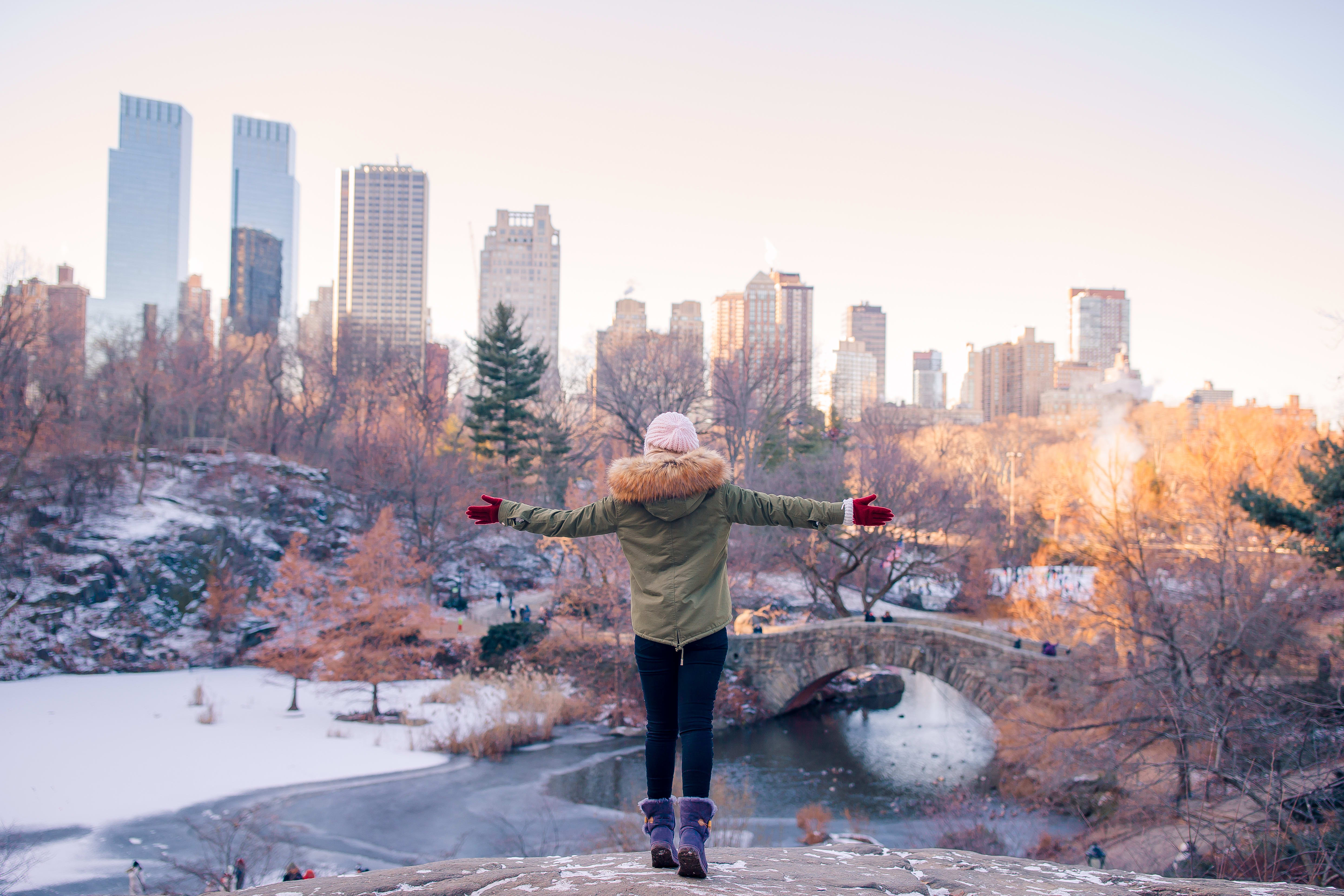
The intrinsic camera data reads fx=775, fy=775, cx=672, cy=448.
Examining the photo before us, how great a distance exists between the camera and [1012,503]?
4069cm

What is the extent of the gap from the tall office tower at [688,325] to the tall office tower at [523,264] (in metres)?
32.1

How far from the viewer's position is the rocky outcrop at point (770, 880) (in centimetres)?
306

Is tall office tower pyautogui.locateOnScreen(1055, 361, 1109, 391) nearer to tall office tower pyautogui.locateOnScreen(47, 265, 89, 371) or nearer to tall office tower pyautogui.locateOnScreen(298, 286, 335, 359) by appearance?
tall office tower pyautogui.locateOnScreen(298, 286, 335, 359)

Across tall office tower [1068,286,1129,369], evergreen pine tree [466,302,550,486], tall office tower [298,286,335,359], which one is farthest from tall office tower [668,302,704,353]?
tall office tower [1068,286,1129,369]

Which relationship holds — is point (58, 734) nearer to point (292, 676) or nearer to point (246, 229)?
point (292, 676)

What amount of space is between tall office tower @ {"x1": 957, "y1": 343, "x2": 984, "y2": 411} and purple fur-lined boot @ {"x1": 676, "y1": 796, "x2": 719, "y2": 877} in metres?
118

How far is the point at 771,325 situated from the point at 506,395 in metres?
57.3

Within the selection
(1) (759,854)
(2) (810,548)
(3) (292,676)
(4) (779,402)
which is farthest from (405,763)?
(4) (779,402)

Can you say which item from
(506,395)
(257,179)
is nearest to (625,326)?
(506,395)

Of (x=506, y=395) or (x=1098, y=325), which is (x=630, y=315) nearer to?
(x=506, y=395)

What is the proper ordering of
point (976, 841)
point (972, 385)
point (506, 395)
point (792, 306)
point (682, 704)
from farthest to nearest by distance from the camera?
1. point (972, 385)
2. point (792, 306)
3. point (506, 395)
4. point (976, 841)
5. point (682, 704)

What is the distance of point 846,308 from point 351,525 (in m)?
156

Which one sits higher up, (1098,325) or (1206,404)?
(1098,325)

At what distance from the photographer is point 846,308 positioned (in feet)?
570
